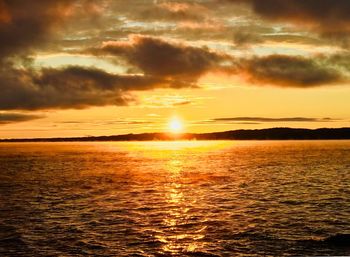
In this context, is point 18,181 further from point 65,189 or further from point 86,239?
point 86,239

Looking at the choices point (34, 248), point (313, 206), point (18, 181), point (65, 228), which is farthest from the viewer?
point (18, 181)

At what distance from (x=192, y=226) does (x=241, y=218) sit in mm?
5860

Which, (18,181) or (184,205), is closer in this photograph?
(184,205)

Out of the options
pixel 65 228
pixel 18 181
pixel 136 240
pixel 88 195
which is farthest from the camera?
pixel 18 181

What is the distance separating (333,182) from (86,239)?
5470 centimetres

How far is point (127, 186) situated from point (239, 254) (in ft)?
150

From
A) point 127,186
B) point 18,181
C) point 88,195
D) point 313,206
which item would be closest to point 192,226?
point 313,206

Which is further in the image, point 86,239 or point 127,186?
point 127,186

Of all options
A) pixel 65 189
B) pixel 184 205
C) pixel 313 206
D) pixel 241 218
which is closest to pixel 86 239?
pixel 241 218

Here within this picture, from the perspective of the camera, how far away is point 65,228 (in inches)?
1654

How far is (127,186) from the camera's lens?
77.1 m

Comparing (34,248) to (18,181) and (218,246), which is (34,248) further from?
(18,181)

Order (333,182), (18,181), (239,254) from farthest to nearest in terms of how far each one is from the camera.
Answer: (18,181) < (333,182) < (239,254)

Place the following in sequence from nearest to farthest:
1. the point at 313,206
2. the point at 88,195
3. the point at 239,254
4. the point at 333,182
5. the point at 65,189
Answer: the point at 239,254 < the point at 313,206 < the point at 88,195 < the point at 65,189 < the point at 333,182
